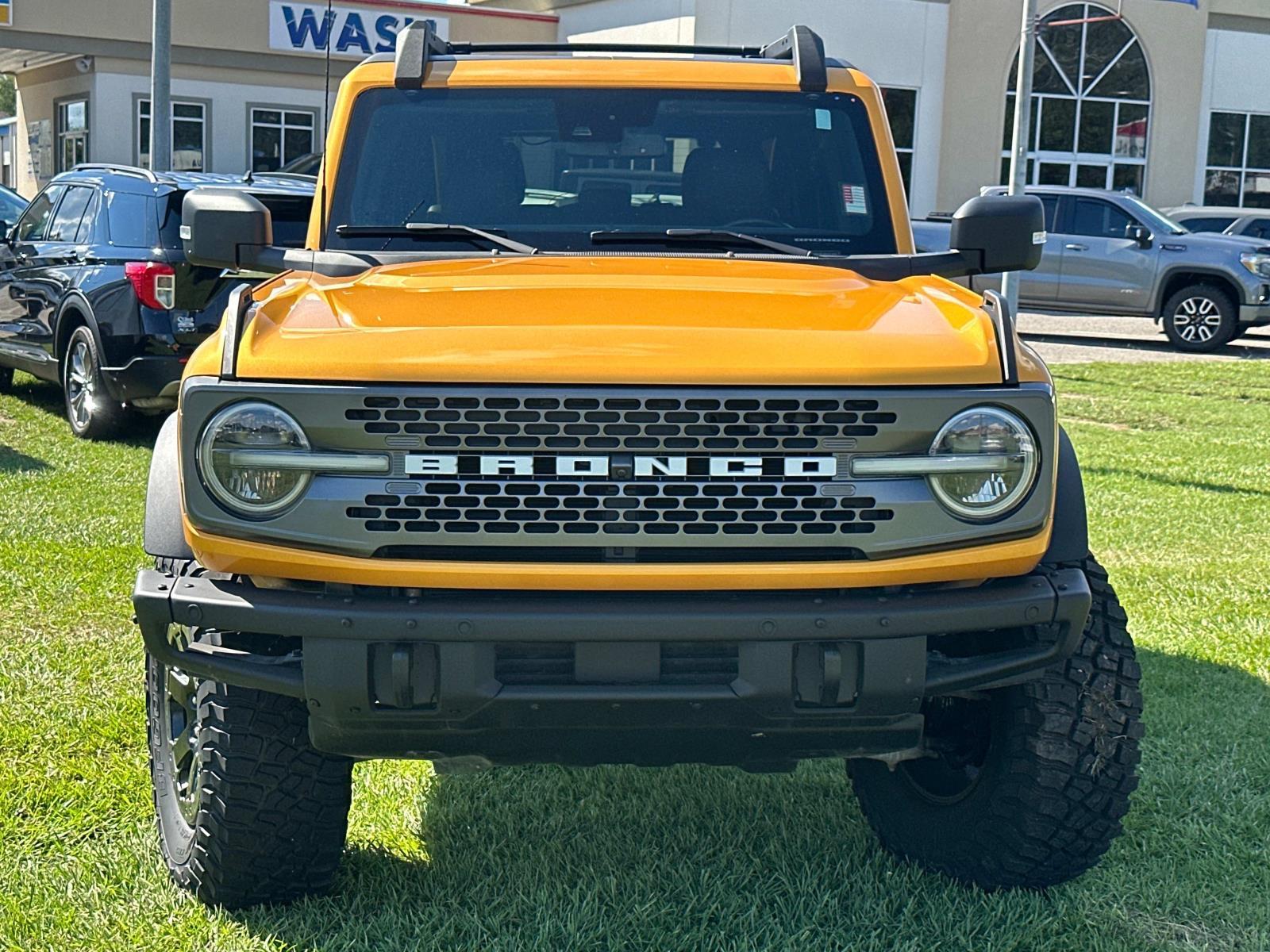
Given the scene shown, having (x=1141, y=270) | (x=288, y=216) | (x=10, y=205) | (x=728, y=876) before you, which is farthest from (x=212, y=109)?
(x=728, y=876)

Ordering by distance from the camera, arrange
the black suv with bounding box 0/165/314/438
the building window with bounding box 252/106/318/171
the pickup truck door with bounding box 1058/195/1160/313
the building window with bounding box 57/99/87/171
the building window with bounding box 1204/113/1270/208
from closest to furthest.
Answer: the black suv with bounding box 0/165/314/438, the pickup truck door with bounding box 1058/195/1160/313, the building window with bounding box 57/99/87/171, the building window with bounding box 252/106/318/171, the building window with bounding box 1204/113/1270/208

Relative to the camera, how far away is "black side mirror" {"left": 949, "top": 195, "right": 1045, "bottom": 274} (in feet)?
13.9

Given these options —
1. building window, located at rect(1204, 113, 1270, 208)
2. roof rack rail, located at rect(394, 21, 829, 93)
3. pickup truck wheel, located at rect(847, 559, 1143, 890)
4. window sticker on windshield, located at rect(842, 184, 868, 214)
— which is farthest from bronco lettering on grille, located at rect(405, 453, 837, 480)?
building window, located at rect(1204, 113, 1270, 208)

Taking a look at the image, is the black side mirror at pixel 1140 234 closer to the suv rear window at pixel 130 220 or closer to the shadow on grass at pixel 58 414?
the shadow on grass at pixel 58 414

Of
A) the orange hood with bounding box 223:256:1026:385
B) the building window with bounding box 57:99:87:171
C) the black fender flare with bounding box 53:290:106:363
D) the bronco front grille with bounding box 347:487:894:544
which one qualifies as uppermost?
the building window with bounding box 57:99:87:171

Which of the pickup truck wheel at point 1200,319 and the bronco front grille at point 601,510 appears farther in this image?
the pickup truck wheel at point 1200,319

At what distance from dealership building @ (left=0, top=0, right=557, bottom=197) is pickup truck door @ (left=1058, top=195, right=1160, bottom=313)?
50.3 ft

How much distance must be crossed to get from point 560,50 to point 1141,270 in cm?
1536

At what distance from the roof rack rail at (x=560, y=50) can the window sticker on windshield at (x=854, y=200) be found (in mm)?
355

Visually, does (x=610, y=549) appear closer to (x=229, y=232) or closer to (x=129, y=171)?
(x=229, y=232)

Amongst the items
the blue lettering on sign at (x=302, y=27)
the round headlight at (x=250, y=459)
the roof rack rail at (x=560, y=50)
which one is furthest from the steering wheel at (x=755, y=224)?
the blue lettering on sign at (x=302, y=27)

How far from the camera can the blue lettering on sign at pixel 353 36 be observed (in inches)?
1240

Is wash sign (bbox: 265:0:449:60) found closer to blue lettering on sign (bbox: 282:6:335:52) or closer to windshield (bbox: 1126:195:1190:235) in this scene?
blue lettering on sign (bbox: 282:6:335:52)

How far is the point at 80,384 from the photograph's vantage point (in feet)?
34.0
